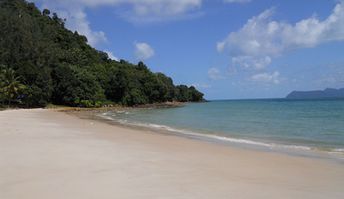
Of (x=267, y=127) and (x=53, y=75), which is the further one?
(x=53, y=75)

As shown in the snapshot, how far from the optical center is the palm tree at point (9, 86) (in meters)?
63.1

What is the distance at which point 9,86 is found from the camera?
6425 centimetres

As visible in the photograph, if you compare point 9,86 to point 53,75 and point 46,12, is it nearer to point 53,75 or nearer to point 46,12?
point 53,75

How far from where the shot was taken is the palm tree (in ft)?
207

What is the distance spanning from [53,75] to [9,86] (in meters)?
19.1

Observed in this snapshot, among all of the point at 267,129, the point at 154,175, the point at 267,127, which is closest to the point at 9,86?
the point at 267,127

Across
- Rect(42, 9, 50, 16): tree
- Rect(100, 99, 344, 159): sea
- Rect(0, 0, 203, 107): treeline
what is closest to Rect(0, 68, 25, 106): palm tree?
Rect(0, 0, 203, 107): treeline

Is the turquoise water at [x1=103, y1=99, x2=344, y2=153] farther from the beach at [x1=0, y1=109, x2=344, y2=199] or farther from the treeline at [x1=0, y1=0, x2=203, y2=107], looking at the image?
the treeline at [x1=0, y1=0, x2=203, y2=107]

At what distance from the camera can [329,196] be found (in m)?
7.67

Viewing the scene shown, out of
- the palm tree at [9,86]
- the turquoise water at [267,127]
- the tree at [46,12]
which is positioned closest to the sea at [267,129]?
the turquoise water at [267,127]

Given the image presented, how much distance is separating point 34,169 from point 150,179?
2956mm

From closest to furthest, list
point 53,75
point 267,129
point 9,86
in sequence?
1. point 267,129
2. point 9,86
3. point 53,75

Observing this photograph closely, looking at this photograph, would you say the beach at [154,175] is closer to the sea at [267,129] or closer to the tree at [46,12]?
the sea at [267,129]

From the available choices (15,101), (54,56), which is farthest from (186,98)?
(15,101)
